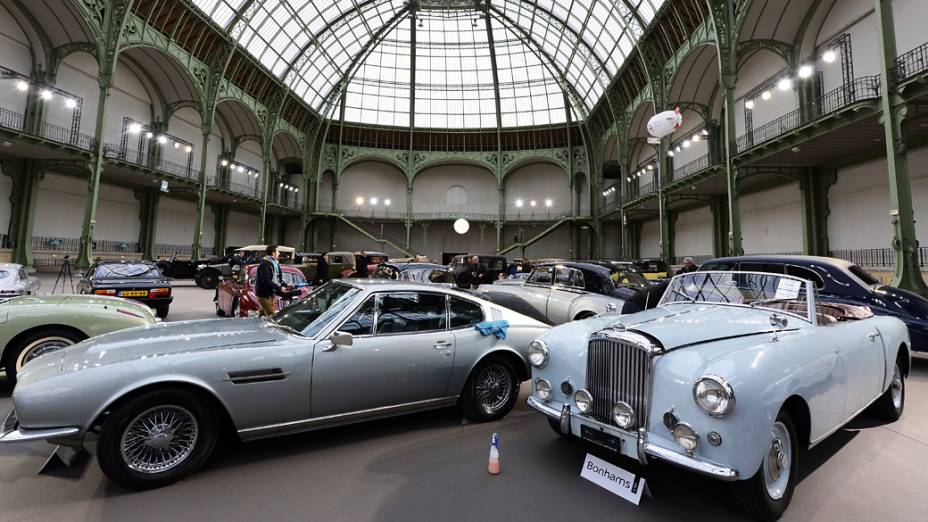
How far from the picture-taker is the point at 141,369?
106 inches

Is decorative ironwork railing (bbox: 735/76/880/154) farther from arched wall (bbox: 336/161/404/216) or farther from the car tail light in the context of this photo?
arched wall (bbox: 336/161/404/216)

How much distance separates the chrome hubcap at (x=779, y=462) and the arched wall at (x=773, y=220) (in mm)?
21044

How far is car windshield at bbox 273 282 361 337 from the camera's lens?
11.6ft

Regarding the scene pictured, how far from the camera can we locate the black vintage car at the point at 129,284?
915 centimetres

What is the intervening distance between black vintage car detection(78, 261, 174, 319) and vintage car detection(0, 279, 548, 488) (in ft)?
24.3

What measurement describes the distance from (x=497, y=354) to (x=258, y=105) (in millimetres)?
34306

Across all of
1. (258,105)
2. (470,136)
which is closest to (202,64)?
(258,105)

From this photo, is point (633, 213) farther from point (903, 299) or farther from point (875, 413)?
point (875, 413)

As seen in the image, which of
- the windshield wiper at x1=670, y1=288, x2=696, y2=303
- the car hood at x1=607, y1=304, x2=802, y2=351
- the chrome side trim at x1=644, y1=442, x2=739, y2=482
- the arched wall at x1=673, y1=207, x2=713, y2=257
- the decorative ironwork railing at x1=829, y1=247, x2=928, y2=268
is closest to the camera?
the chrome side trim at x1=644, y1=442, x2=739, y2=482

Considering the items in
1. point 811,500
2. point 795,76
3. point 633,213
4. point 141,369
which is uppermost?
point 795,76

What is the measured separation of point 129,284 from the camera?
9391mm

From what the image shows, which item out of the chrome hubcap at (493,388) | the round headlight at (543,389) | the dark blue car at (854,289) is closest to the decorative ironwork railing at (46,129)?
the chrome hubcap at (493,388)

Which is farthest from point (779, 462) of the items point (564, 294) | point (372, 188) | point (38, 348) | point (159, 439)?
point (372, 188)

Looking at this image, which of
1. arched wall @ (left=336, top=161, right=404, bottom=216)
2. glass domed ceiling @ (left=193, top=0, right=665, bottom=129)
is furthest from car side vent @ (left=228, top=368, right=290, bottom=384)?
arched wall @ (left=336, top=161, right=404, bottom=216)
